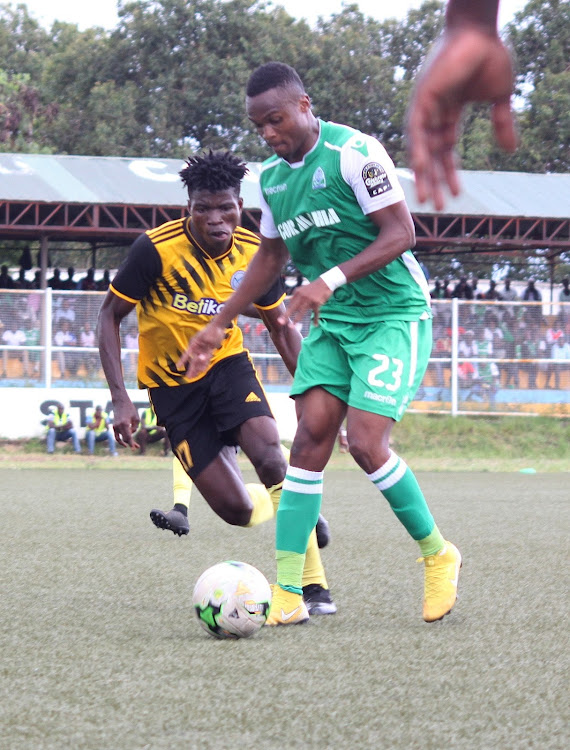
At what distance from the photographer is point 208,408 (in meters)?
6.26

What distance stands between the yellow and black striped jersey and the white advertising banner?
39.3 feet

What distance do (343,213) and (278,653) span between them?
177 cm

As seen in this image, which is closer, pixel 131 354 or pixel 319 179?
pixel 319 179

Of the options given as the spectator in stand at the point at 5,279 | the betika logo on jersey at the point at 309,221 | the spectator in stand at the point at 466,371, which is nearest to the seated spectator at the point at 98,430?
the spectator in stand at the point at 466,371

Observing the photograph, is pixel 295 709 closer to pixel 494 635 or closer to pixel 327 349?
pixel 494 635

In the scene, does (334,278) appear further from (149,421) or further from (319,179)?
(149,421)

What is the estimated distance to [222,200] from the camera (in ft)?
19.4

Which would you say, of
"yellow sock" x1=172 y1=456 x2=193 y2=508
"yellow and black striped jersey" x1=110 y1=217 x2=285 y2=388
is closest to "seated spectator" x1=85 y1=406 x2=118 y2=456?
"yellow sock" x1=172 y1=456 x2=193 y2=508

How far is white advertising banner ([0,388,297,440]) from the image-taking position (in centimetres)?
1827

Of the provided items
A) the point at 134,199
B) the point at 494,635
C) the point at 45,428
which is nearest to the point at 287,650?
the point at 494,635

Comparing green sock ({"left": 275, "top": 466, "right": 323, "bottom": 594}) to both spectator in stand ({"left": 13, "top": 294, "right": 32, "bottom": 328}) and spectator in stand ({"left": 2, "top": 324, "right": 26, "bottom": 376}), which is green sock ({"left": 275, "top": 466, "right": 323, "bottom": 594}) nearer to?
spectator in stand ({"left": 2, "top": 324, "right": 26, "bottom": 376})

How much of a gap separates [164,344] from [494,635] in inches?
100

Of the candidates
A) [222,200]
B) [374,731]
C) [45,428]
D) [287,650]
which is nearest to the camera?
[374,731]

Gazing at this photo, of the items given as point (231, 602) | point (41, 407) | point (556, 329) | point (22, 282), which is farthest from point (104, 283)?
point (231, 602)
